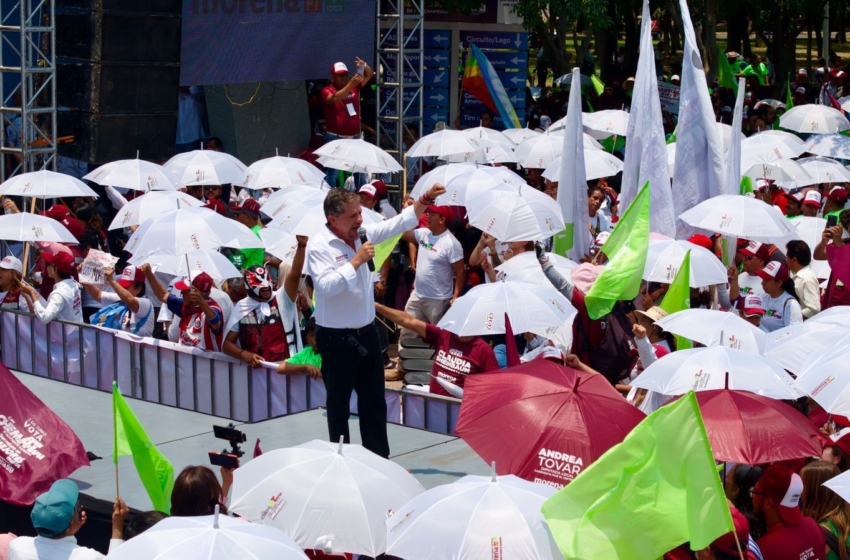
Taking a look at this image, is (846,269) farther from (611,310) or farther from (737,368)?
(737,368)

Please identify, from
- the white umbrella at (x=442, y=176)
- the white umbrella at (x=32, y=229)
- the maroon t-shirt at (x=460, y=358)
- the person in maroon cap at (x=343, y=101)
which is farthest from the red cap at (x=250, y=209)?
the maroon t-shirt at (x=460, y=358)

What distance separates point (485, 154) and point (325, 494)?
9.55 m

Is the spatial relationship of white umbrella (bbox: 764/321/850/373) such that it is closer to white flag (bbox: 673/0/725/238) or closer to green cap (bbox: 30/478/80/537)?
white flag (bbox: 673/0/725/238)

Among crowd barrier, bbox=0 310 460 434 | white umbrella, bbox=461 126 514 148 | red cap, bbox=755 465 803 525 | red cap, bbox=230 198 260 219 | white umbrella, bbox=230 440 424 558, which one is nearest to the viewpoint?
white umbrella, bbox=230 440 424 558

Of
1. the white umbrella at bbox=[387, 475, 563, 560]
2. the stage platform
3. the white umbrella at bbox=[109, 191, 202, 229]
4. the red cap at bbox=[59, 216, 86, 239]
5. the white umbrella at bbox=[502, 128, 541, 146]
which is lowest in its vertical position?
the stage platform

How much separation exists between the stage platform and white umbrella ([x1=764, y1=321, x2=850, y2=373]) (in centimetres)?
196

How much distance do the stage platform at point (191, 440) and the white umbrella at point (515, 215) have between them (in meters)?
2.50

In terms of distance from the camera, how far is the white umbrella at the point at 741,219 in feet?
34.4

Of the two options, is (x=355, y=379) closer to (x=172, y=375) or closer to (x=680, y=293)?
(x=680, y=293)

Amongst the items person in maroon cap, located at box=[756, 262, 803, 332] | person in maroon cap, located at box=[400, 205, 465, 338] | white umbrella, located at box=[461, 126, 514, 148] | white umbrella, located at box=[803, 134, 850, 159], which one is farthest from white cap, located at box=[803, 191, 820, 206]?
white umbrella, located at box=[461, 126, 514, 148]

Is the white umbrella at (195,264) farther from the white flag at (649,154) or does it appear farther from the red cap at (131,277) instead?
the white flag at (649,154)

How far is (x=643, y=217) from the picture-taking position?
905cm

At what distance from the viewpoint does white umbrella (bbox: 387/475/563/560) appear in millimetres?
5082

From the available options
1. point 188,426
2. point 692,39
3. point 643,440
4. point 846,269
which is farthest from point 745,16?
point 643,440
